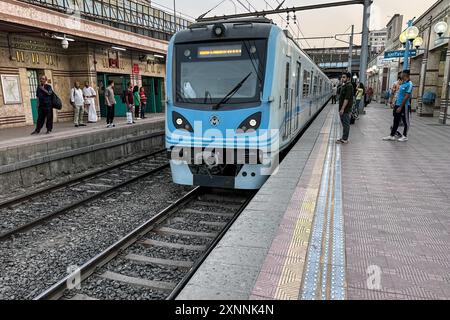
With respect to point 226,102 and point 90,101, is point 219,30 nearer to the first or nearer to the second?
point 226,102

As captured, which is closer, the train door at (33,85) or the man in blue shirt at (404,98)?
the man in blue shirt at (404,98)

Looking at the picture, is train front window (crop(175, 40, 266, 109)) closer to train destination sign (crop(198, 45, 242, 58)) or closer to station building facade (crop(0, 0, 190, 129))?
train destination sign (crop(198, 45, 242, 58))

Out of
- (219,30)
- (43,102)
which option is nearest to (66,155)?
(43,102)

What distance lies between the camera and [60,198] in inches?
256

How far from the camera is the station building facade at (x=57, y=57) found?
36.2 feet

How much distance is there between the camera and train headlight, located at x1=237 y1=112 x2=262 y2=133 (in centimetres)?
528

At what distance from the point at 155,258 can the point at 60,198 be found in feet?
11.4

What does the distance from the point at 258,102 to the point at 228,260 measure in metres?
3.18

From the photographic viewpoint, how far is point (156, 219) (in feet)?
16.4

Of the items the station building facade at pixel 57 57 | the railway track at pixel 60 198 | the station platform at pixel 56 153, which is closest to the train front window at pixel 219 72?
the railway track at pixel 60 198

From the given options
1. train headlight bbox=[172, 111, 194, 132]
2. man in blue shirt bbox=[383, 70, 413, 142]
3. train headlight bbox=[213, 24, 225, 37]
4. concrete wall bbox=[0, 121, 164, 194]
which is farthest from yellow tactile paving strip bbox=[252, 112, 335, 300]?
concrete wall bbox=[0, 121, 164, 194]

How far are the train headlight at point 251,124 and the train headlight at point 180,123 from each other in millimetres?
882

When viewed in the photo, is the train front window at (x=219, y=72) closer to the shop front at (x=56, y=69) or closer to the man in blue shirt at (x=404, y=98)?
the man in blue shirt at (x=404, y=98)
